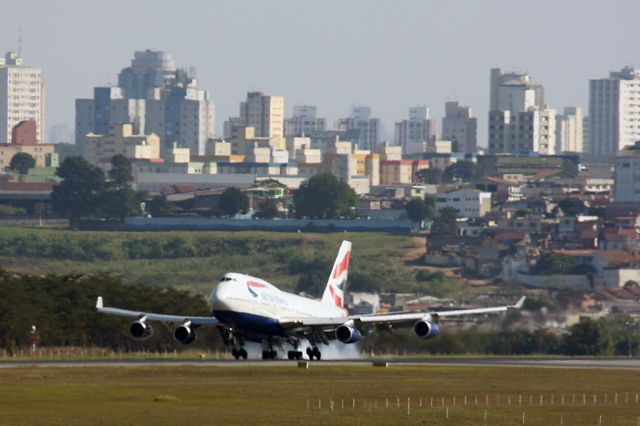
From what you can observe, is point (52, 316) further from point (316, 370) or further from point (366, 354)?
point (316, 370)

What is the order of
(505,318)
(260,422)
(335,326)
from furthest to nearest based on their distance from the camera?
1. (505,318)
2. (335,326)
3. (260,422)

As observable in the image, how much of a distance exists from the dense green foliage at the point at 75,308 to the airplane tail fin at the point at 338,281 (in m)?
7.97

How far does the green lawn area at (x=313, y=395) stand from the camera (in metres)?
75.0

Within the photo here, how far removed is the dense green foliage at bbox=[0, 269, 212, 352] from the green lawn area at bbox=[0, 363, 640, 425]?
76.9 ft

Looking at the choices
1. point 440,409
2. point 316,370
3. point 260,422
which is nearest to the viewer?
point 260,422

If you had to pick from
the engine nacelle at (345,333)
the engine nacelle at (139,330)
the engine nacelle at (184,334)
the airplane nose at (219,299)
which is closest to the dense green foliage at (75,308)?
the engine nacelle at (139,330)

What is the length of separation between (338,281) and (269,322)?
587 inches

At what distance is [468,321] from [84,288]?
27.0 m

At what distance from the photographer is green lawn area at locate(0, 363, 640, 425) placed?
246 ft

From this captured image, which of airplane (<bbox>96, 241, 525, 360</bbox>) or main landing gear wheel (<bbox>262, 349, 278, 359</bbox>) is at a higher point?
airplane (<bbox>96, 241, 525, 360</bbox>)

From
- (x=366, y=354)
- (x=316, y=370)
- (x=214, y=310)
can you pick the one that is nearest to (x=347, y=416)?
(x=316, y=370)

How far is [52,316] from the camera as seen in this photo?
122500 millimetres

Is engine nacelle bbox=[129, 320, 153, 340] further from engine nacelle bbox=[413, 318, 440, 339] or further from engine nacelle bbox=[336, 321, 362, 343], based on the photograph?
engine nacelle bbox=[413, 318, 440, 339]

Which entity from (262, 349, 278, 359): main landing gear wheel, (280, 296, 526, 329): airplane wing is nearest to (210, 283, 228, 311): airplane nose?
(280, 296, 526, 329): airplane wing
